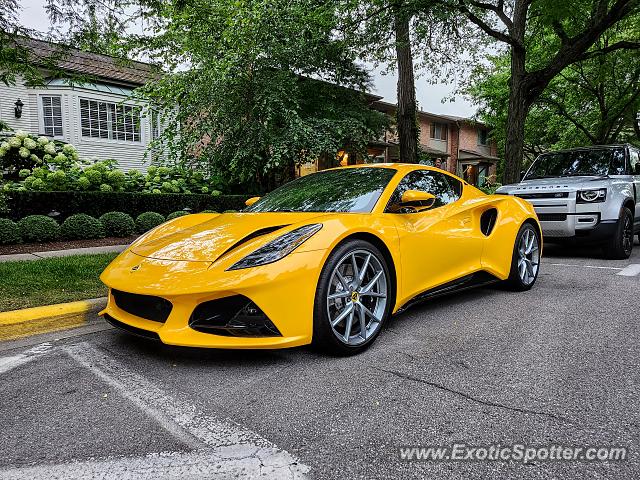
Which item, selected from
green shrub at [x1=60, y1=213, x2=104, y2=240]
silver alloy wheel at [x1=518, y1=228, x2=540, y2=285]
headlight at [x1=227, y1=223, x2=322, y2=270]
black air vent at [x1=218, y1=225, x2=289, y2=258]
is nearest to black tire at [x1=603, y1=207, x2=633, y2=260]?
silver alloy wheel at [x1=518, y1=228, x2=540, y2=285]

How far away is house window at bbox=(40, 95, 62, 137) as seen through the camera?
15188 millimetres

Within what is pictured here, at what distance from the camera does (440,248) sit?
3631 mm

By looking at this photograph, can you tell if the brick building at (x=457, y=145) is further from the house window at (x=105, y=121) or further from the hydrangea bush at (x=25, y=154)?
the hydrangea bush at (x=25, y=154)

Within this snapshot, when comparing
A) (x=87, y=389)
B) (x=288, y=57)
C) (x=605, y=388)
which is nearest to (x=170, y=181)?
(x=288, y=57)

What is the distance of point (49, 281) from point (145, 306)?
7.49 feet

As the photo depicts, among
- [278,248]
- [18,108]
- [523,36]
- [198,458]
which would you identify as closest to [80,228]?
[278,248]

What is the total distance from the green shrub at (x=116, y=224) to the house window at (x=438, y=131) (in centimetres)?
2679

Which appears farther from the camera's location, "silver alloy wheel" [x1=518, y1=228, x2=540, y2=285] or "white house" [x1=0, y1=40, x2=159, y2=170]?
"white house" [x1=0, y1=40, x2=159, y2=170]

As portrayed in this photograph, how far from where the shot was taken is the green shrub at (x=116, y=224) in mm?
8148

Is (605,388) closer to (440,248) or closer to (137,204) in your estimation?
(440,248)

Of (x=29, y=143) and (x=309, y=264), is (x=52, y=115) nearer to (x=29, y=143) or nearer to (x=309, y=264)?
(x=29, y=143)

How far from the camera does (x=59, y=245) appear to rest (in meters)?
7.22

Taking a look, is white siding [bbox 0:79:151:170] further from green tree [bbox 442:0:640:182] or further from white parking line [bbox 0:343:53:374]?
white parking line [bbox 0:343:53:374]

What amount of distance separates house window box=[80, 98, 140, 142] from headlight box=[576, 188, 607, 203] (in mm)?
13474
